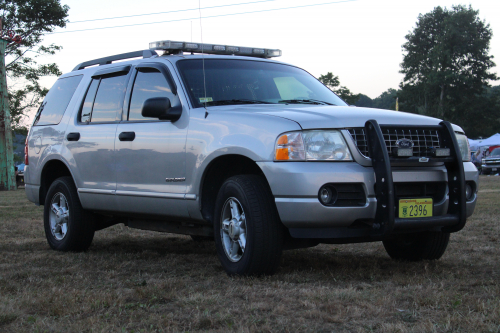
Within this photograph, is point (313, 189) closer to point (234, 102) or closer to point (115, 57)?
point (234, 102)

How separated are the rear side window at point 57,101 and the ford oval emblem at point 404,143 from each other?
384 centimetres

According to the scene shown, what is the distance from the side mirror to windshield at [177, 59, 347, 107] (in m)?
0.21

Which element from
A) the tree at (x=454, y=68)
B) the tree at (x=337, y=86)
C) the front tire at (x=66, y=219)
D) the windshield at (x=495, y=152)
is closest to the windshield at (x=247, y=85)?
the front tire at (x=66, y=219)

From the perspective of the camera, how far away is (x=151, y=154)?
17.8 ft

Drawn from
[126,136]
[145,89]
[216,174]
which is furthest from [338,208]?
[145,89]

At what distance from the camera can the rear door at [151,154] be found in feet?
17.1

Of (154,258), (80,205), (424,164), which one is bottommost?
(154,258)

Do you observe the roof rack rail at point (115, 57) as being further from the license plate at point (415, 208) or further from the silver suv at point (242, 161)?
the license plate at point (415, 208)

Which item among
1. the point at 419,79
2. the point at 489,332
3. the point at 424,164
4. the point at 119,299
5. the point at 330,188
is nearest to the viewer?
the point at 489,332

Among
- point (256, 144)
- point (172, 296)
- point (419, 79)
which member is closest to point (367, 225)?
point (256, 144)

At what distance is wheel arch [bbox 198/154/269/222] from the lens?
4922mm

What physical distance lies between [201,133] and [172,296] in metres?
1.45

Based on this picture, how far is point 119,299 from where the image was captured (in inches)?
155

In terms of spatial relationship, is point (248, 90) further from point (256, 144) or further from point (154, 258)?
point (154, 258)
